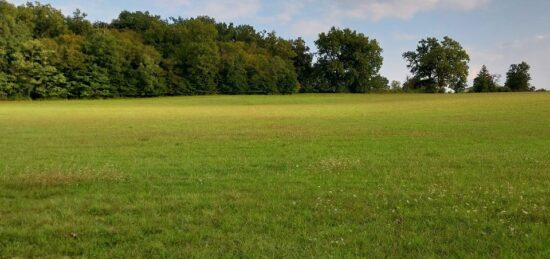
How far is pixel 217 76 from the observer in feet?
344

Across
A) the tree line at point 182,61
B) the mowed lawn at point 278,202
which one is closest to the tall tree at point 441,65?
the tree line at point 182,61

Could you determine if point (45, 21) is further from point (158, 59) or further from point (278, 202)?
point (278, 202)

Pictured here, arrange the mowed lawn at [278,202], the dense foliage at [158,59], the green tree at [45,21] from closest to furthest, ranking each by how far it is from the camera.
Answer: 1. the mowed lawn at [278,202]
2. the dense foliage at [158,59]
3. the green tree at [45,21]

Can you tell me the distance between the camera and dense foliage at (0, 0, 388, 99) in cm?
8331

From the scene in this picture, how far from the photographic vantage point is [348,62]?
118 meters

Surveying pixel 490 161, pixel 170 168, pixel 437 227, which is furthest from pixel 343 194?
pixel 490 161

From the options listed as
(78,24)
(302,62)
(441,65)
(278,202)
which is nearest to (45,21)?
(78,24)

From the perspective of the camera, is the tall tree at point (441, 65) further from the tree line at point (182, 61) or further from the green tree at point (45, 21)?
the green tree at point (45, 21)

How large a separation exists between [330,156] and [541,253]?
1014 centimetres

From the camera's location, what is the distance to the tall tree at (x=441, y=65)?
119438 millimetres

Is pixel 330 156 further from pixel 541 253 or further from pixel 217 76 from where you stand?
pixel 217 76

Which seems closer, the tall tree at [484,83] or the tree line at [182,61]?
the tree line at [182,61]

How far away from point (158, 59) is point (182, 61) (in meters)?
6.32

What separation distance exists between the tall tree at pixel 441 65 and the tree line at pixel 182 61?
9.7 inches
